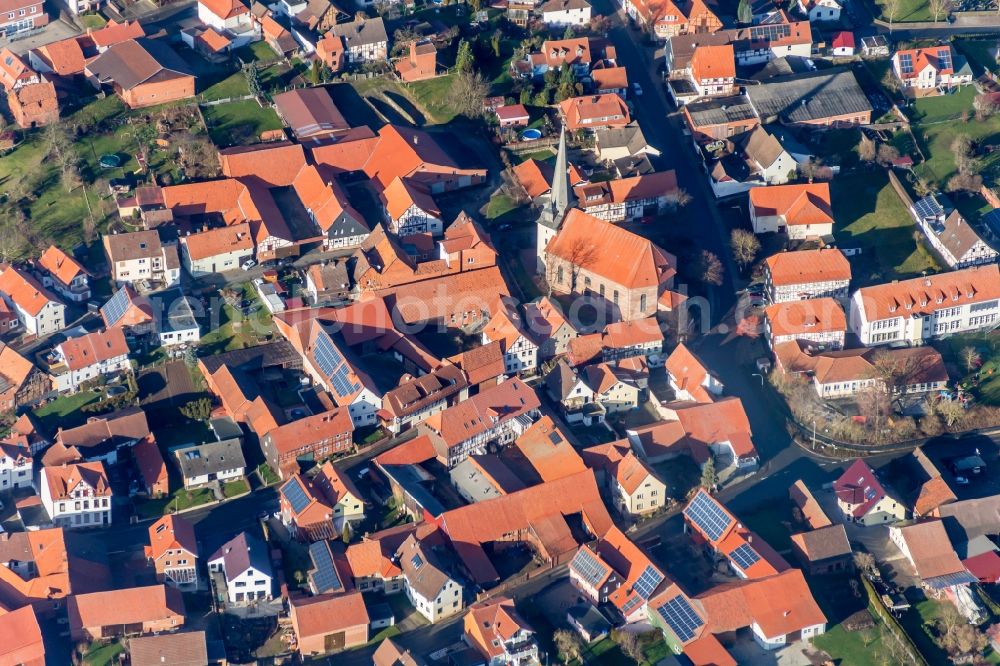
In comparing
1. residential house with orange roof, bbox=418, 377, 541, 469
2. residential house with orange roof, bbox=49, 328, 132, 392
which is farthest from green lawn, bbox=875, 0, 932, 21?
residential house with orange roof, bbox=49, 328, 132, 392

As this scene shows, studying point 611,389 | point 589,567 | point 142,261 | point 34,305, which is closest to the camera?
point 589,567

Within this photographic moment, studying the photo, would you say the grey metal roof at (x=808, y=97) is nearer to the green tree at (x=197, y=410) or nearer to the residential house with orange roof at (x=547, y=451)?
the residential house with orange roof at (x=547, y=451)

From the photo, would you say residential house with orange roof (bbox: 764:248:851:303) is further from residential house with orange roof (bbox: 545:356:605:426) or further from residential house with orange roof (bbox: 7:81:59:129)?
residential house with orange roof (bbox: 7:81:59:129)

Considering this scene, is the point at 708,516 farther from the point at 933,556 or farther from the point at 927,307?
the point at 927,307

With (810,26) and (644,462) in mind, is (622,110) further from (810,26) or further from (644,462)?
(644,462)

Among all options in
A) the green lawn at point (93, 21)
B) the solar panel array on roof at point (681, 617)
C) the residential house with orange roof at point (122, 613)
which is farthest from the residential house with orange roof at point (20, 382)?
the solar panel array on roof at point (681, 617)

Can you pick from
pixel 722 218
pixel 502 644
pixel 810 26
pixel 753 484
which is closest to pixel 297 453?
pixel 502 644

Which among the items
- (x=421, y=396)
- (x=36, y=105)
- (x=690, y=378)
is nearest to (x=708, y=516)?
(x=690, y=378)
